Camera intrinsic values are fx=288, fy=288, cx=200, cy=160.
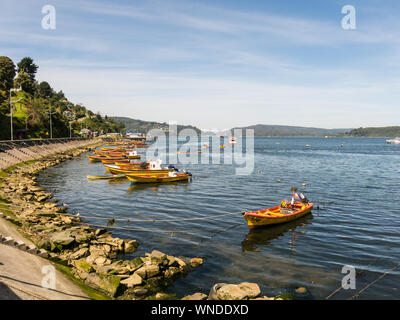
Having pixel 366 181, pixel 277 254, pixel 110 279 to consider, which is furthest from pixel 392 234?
pixel 366 181

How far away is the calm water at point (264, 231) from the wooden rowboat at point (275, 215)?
2.35 ft

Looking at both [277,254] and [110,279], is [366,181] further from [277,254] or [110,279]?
[110,279]

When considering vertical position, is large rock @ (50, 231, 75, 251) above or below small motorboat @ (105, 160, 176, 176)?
below

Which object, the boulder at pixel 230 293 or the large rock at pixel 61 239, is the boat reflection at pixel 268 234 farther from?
the large rock at pixel 61 239

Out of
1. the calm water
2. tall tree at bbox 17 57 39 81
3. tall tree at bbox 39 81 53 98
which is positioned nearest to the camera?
the calm water

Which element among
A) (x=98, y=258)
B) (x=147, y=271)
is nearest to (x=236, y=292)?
(x=147, y=271)

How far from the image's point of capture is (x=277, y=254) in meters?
20.4

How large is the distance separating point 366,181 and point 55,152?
77929 millimetres

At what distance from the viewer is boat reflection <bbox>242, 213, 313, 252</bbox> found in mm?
21953

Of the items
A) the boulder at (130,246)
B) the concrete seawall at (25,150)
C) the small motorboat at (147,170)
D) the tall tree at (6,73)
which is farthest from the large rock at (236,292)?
the tall tree at (6,73)

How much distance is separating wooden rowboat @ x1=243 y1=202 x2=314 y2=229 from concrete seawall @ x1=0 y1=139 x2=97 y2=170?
4011cm

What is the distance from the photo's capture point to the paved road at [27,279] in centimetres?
1113

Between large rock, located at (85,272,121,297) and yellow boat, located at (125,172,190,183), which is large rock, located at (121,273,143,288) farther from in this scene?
yellow boat, located at (125,172,190,183)

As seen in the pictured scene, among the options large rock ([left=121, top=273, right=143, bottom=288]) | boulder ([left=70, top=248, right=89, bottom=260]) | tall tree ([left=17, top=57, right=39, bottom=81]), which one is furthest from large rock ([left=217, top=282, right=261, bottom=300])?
tall tree ([left=17, top=57, right=39, bottom=81])
